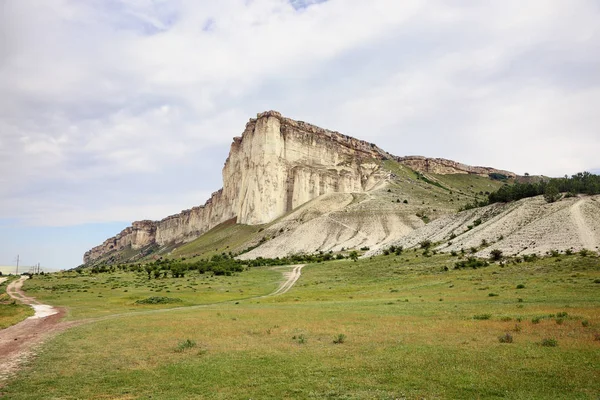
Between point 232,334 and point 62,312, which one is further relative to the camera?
point 62,312

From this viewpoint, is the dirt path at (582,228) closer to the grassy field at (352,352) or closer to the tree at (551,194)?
the tree at (551,194)

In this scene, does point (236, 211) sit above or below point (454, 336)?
above

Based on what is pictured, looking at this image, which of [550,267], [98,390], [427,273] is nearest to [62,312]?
[98,390]

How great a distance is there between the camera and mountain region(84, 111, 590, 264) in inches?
4304

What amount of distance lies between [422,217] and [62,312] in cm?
9491

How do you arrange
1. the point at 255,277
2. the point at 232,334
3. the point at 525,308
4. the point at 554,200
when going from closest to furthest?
the point at 232,334, the point at 525,308, the point at 554,200, the point at 255,277

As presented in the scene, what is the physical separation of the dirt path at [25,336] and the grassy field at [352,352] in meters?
0.79

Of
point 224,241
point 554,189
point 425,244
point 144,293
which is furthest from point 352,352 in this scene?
point 224,241

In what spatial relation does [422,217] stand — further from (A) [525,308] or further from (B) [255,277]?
(A) [525,308]

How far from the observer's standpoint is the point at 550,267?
41.4m

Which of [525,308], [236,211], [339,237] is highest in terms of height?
[236,211]

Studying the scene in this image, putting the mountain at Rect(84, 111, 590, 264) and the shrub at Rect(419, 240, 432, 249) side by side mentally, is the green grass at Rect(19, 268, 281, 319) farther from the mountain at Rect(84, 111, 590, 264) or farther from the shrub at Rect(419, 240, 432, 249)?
the mountain at Rect(84, 111, 590, 264)

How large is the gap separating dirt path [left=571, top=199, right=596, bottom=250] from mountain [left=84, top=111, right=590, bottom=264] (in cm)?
4678

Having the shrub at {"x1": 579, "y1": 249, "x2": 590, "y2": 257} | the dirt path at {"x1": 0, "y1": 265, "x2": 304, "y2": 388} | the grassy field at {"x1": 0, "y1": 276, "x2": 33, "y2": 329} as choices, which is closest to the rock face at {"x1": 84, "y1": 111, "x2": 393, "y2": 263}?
the shrub at {"x1": 579, "y1": 249, "x2": 590, "y2": 257}
